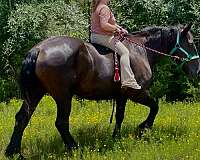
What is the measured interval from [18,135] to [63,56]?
1.46m

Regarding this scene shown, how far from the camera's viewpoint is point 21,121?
805 cm

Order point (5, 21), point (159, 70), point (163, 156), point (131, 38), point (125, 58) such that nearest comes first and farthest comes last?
point (163, 156) < point (125, 58) < point (131, 38) < point (159, 70) < point (5, 21)

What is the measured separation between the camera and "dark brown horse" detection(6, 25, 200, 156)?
7.67 metres

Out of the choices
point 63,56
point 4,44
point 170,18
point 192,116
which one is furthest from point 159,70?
point 63,56

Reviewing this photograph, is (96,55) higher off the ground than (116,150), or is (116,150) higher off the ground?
(96,55)

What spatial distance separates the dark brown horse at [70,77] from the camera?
7.67m

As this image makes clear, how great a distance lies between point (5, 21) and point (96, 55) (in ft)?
23.4

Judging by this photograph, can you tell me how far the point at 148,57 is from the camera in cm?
899

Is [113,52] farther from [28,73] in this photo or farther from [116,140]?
[28,73]

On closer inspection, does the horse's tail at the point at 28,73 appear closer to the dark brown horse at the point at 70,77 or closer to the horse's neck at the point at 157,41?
the dark brown horse at the point at 70,77

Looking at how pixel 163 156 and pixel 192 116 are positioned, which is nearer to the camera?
pixel 163 156

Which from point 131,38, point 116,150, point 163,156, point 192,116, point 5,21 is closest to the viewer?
point 163,156

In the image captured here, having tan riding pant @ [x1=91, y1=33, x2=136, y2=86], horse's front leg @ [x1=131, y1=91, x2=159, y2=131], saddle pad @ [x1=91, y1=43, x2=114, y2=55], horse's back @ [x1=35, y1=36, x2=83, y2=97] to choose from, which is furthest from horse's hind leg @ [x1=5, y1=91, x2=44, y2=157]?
horse's front leg @ [x1=131, y1=91, x2=159, y2=131]

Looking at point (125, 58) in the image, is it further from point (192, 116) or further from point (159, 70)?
point (159, 70)
